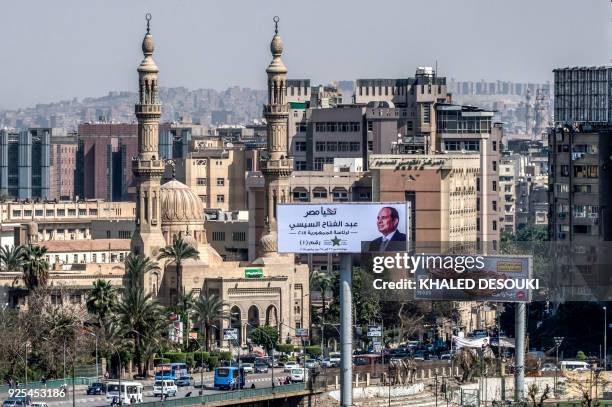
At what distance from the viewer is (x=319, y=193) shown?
571ft

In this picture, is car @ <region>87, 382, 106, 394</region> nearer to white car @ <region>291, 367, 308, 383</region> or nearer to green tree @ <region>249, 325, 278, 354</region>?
white car @ <region>291, 367, 308, 383</region>

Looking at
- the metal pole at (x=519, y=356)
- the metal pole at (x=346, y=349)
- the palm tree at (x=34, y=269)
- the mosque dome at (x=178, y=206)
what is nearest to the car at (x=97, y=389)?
the metal pole at (x=346, y=349)

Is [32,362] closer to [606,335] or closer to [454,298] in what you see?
[454,298]

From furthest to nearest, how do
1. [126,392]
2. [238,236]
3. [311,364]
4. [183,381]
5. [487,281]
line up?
1. [238,236]
2. [311,364]
3. [487,281]
4. [183,381]
5. [126,392]

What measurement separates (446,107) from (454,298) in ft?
239

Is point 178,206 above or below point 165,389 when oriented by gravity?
above

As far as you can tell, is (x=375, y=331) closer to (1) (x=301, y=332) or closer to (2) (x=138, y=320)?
(1) (x=301, y=332)

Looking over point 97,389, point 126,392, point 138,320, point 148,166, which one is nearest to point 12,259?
point 148,166

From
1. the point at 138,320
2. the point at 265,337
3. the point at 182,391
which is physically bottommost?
the point at 182,391

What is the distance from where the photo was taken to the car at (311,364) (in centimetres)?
12061

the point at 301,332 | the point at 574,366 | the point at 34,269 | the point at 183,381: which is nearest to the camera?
the point at 183,381

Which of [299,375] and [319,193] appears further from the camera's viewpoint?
[319,193]

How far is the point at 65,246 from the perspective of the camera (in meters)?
179

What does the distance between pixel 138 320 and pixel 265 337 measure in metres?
17.3
